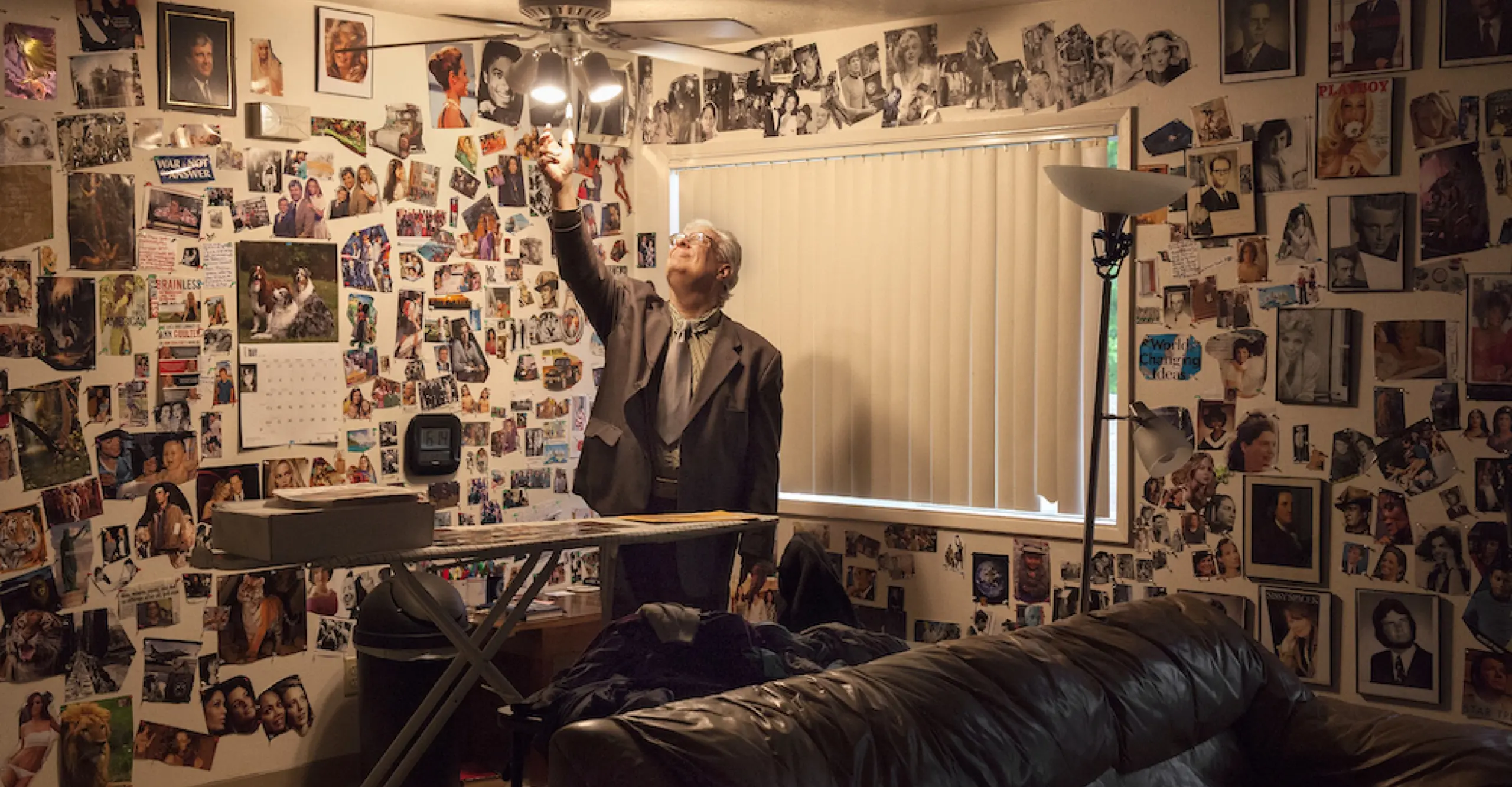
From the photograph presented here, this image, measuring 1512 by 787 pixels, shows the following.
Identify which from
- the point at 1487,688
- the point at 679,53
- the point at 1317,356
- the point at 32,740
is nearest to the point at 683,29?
the point at 679,53

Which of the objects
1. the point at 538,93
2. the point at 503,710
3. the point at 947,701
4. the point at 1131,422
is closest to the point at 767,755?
the point at 947,701

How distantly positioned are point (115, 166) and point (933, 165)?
2.54 meters

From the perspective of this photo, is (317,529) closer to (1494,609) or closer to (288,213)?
(288,213)

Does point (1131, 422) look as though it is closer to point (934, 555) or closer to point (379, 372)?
point (934, 555)

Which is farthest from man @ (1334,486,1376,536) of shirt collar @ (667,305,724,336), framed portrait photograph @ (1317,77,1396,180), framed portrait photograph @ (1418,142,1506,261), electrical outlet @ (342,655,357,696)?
electrical outlet @ (342,655,357,696)

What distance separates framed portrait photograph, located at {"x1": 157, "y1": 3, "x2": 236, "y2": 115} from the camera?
12.9 ft

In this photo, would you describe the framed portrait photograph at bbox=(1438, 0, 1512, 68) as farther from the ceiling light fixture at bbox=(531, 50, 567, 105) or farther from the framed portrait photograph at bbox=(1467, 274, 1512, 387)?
the ceiling light fixture at bbox=(531, 50, 567, 105)

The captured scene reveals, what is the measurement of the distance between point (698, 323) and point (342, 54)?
4.65ft

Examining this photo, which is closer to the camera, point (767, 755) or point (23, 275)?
point (767, 755)

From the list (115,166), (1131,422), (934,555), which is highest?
(115,166)

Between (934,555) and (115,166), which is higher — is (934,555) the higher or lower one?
the lower one

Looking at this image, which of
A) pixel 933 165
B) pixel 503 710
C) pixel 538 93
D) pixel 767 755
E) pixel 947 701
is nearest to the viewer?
pixel 767 755

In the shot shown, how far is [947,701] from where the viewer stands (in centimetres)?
231

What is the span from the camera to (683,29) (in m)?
3.42
